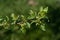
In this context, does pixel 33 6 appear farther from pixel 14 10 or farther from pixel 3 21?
pixel 3 21

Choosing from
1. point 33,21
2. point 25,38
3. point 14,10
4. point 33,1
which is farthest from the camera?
point 33,1

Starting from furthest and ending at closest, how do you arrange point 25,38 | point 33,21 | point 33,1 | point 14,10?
point 33,1 < point 14,10 < point 25,38 < point 33,21

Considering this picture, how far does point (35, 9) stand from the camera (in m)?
3.59

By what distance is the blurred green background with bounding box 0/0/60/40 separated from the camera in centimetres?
321

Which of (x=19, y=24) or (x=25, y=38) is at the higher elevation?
(x=25, y=38)

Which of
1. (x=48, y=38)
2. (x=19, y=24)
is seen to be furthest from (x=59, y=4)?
(x=19, y=24)

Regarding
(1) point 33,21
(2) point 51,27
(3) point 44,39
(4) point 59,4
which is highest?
(4) point 59,4

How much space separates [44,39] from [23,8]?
836 mm

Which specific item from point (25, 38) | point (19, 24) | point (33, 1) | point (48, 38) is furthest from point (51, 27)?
point (19, 24)

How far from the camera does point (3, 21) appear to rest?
53.5 inches

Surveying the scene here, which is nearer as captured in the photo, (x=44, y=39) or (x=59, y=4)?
(x=44, y=39)

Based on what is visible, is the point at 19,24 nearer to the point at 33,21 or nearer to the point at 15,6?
the point at 33,21

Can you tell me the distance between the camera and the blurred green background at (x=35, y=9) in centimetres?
321

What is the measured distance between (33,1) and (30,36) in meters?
0.95
